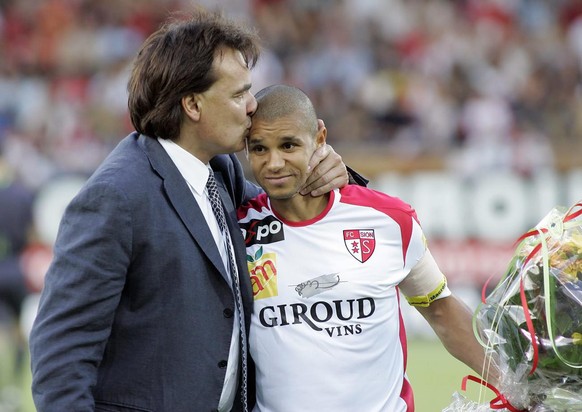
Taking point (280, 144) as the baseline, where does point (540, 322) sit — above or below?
below

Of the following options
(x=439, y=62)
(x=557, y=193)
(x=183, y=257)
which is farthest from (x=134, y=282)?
(x=439, y=62)

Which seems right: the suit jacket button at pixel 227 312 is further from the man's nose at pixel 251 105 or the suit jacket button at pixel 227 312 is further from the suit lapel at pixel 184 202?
the man's nose at pixel 251 105

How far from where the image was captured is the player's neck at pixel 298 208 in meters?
3.93

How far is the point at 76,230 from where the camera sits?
3346 mm

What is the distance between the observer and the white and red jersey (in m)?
3.73

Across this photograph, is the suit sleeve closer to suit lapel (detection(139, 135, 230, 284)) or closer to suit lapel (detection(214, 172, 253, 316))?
suit lapel (detection(139, 135, 230, 284))

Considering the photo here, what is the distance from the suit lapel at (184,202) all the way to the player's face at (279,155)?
0.96 feet

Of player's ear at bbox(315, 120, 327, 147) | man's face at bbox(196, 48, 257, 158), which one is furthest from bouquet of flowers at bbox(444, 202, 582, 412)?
man's face at bbox(196, 48, 257, 158)

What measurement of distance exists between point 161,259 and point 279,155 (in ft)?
1.97

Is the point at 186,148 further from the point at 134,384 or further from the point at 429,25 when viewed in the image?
the point at 429,25

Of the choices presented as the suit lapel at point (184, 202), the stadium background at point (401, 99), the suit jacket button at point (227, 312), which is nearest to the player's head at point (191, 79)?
the suit lapel at point (184, 202)

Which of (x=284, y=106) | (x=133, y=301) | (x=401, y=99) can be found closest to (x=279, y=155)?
(x=284, y=106)

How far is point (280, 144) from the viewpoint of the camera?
12.4 ft

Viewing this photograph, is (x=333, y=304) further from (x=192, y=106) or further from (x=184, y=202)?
(x=192, y=106)
